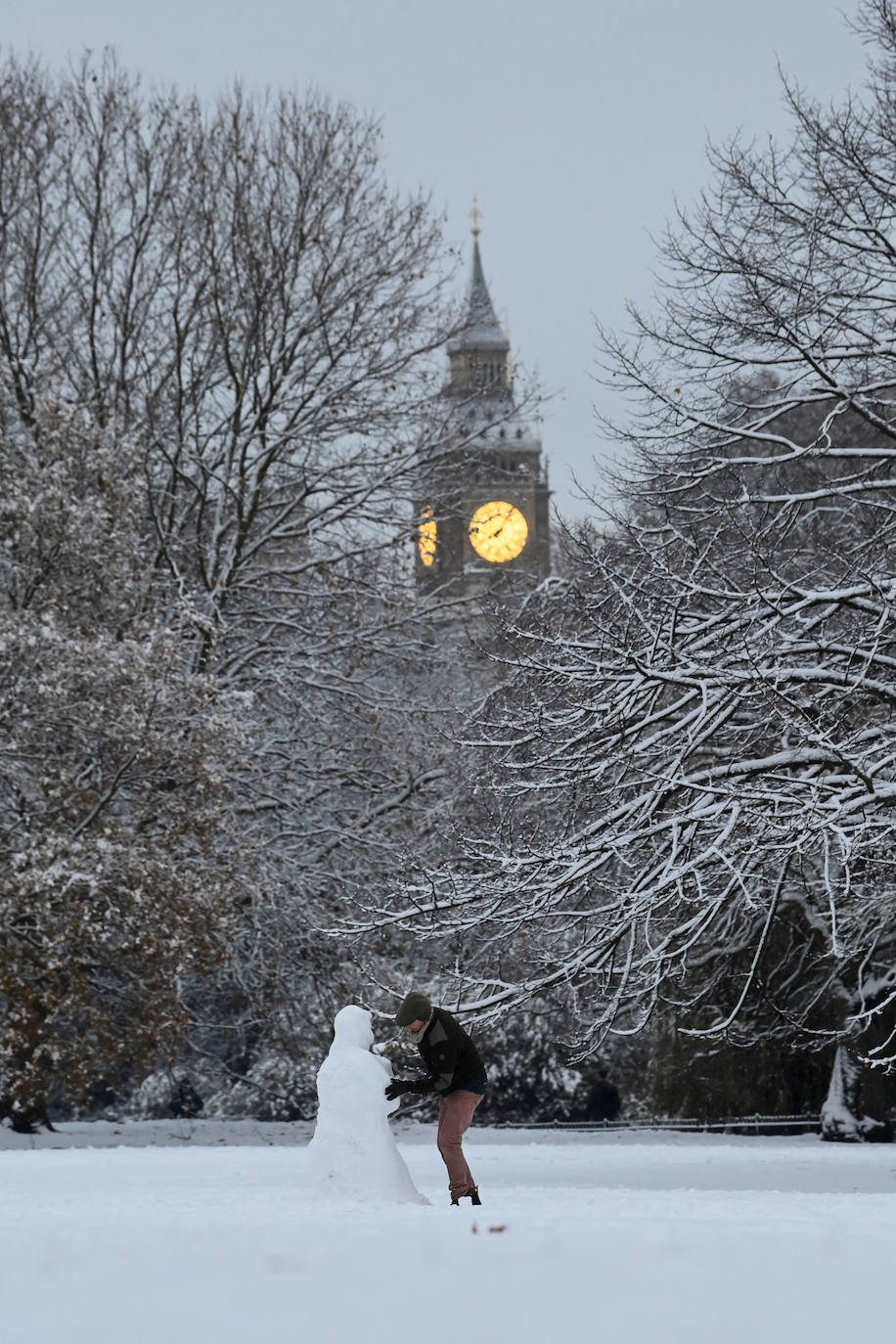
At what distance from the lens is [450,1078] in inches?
438

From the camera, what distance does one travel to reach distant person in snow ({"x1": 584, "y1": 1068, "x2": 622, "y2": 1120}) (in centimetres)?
2908

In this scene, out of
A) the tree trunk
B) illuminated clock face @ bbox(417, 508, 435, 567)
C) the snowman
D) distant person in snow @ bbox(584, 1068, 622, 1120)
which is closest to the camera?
the snowman

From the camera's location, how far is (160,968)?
1930 centimetres

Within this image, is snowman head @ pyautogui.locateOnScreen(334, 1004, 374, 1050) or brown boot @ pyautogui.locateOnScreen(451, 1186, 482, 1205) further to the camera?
snowman head @ pyautogui.locateOnScreen(334, 1004, 374, 1050)

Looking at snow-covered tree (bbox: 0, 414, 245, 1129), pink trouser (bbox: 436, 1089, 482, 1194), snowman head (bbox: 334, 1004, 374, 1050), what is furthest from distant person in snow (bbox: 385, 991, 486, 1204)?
snow-covered tree (bbox: 0, 414, 245, 1129)

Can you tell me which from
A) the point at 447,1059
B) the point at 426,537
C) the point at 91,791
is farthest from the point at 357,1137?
the point at 426,537

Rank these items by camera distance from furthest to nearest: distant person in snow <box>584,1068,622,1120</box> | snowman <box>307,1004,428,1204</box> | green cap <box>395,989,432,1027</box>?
distant person in snow <box>584,1068,622,1120</box>
snowman <box>307,1004,428,1204</box>
green cap <box>395,989,432,1027</box>

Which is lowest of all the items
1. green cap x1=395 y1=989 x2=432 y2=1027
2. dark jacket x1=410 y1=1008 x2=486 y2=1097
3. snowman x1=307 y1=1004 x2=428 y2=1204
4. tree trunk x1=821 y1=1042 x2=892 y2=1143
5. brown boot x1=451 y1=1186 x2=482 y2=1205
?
tree trunk x1=821 y1=1042 x2=892 y2=1143

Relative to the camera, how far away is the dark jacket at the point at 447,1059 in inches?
437

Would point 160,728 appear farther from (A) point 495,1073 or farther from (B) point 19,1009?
(A) point 495,1073

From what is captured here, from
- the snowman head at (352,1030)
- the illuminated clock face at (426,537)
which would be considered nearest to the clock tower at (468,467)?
the illuminated clock face at (426,537)

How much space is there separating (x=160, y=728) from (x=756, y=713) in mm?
6565

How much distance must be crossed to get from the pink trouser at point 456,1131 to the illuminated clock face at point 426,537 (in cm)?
1410

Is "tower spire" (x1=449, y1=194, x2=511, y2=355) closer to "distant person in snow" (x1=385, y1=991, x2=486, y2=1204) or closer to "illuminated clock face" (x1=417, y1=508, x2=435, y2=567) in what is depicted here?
"illuminated clock face" (x1=417, y1=508, x2=435, y2=567)
